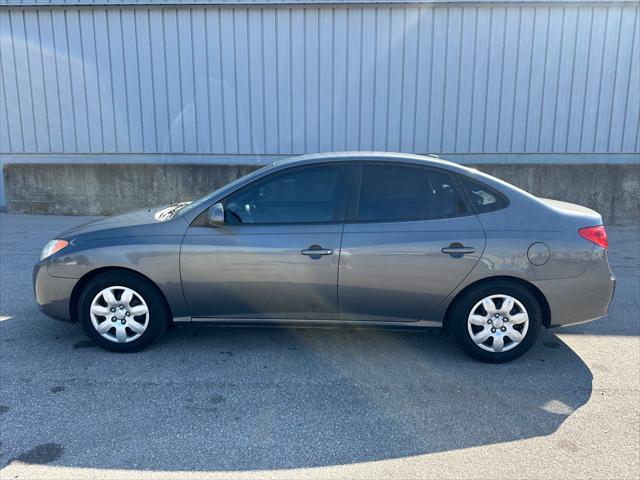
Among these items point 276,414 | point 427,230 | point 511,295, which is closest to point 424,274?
point 427,230

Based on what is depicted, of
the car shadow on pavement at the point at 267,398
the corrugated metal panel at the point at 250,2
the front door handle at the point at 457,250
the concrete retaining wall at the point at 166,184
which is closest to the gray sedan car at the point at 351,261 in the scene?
the front door handle at the point at 457,250

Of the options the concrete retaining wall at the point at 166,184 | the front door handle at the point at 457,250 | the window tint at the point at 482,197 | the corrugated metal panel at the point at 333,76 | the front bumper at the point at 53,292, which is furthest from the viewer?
the corrugated metal panel at the point at 333,76

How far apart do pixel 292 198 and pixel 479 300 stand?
1.63m

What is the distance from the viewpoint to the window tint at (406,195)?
368 cm

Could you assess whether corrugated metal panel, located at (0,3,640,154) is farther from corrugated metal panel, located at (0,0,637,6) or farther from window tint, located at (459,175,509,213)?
window tint, located at (459,175,509,213)

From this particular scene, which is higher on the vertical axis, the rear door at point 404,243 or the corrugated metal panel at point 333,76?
the corrugated metal panel at point 333,76

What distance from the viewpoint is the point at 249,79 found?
32.5 ft

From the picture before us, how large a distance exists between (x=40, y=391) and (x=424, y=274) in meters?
2.78

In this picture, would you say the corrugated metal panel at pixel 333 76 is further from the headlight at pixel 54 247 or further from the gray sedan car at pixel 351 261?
the headlight at pixel 54 247

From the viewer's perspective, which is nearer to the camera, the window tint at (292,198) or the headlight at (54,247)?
the window tint at (292,198)

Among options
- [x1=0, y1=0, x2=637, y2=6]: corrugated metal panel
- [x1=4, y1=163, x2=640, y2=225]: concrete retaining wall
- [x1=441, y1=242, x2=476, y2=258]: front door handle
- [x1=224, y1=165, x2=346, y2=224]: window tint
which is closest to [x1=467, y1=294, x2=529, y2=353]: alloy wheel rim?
[x1=441, y1=242, x2=476, y2=258]: front door handle

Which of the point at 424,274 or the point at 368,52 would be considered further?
the point at 368,52

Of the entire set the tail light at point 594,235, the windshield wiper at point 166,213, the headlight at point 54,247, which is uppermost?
the windshield wiper at point 166,213

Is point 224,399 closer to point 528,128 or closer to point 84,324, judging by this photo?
point 84,324
